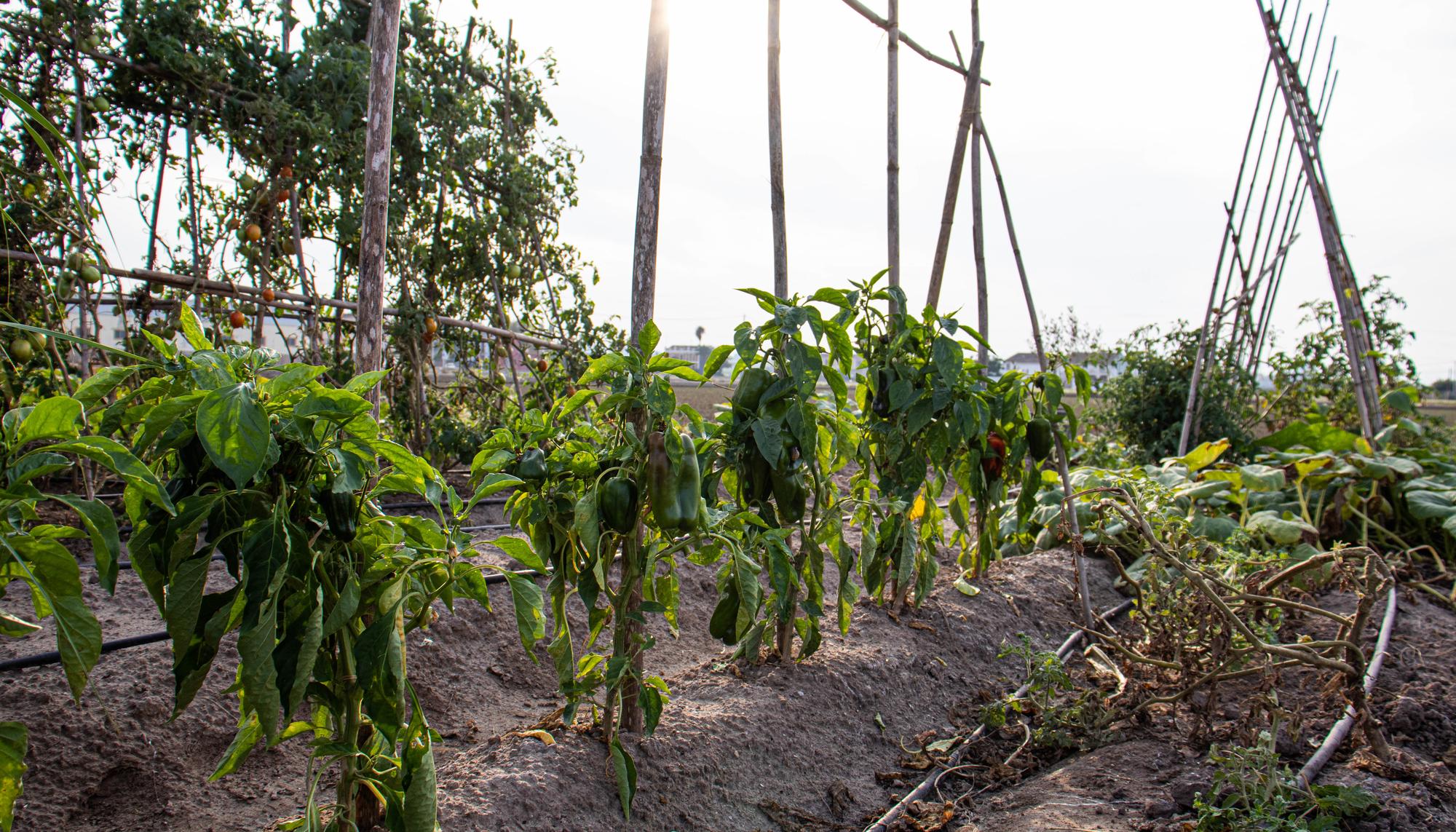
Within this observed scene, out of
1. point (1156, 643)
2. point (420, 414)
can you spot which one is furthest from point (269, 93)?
point (1156, 643)

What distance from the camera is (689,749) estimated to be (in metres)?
2.25

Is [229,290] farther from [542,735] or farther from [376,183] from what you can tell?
[542,735]

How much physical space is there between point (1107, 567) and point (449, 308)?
172 inches

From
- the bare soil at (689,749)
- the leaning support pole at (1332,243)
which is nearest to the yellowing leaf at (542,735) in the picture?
the bare soil at (689,749)

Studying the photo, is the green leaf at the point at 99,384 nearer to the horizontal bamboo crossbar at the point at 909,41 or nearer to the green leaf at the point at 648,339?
the green leaf at the point at 648,339

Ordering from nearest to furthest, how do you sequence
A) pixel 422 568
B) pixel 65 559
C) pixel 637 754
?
pixel 65 559 → pixel 422 568 → pixel 637 754

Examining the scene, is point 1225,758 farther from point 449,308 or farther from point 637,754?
point 449,308

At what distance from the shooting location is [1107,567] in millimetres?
4578

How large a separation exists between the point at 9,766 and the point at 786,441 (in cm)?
163

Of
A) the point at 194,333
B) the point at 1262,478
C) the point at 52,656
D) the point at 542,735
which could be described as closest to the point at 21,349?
the point at 52,656

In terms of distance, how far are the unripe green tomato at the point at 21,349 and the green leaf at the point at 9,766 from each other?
309cm

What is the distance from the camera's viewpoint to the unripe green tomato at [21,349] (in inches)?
140

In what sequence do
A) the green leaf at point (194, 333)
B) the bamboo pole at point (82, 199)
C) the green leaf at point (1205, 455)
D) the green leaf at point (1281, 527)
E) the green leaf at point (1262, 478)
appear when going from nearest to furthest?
the green leaf at point (194, 333) < the bamboo pole at point (82, 199) < the green leaf at point (1281, 527) < the green leaf at point (1262, 478) < the green leaf at point (1205, 455)

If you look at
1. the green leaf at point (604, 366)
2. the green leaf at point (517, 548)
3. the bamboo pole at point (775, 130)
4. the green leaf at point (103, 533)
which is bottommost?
the green leaf at point (517, 548)
